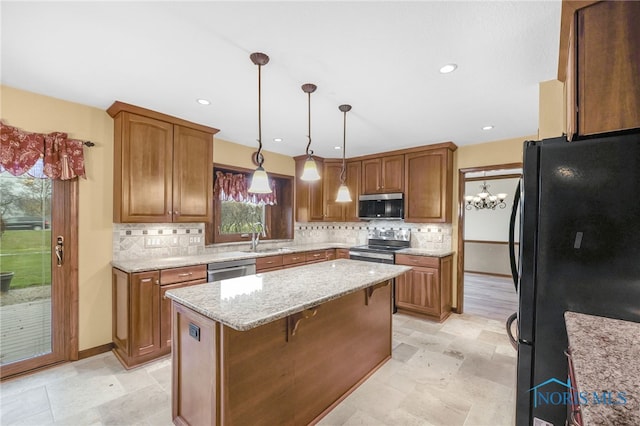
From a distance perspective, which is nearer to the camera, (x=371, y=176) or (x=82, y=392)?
(x=82, y=392)

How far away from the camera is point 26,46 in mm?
1803

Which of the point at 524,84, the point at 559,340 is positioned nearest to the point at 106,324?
the point at 559,340

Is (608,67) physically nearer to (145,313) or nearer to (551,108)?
(551,108)

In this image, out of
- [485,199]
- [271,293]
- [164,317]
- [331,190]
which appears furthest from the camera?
[485,199]

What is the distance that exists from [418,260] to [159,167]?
339 centimetres

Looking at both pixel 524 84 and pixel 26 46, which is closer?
pixel 26 46

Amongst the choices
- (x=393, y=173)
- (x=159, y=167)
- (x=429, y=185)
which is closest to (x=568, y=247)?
(x=429, y=185)

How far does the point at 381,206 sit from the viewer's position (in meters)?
4.49

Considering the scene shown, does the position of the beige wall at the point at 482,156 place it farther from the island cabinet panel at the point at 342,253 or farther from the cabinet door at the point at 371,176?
the island cabinet panel at the point at 342,253

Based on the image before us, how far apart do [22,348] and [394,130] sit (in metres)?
4.27

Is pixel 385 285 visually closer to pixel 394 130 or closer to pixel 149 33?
pixel 394 130

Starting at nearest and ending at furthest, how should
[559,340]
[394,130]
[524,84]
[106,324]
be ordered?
[559,340] < [524,84] < [106,324] < [394,130]

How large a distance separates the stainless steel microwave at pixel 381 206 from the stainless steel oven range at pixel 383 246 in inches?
15.6

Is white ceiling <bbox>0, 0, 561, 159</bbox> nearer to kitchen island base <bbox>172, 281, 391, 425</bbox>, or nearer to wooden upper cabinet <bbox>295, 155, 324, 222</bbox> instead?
kitchen island base <bbox>172, 281, 391, 425</bbox>
